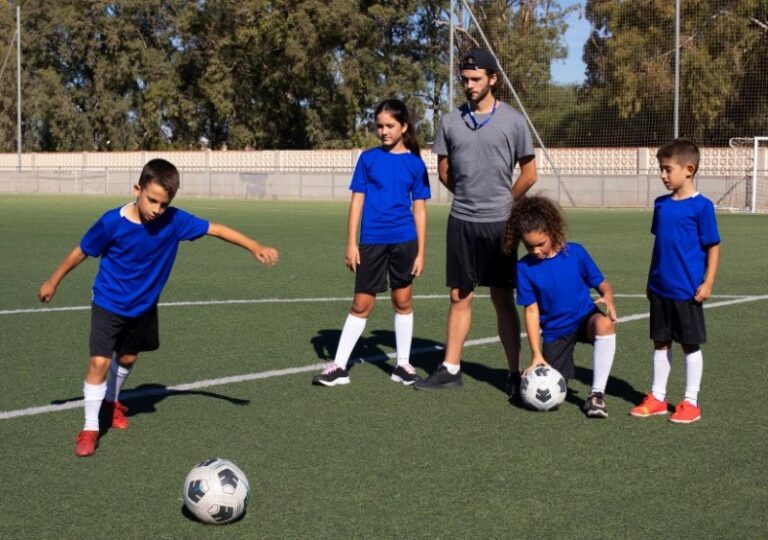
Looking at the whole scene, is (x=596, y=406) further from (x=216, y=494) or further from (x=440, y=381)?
(x=216, y=494)

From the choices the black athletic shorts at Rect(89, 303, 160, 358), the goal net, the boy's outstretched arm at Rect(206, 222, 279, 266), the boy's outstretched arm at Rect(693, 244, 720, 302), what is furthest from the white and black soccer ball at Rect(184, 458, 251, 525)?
the goal net

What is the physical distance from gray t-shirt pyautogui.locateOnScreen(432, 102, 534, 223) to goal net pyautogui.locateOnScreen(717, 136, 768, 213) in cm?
2712

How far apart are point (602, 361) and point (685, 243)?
79 centimetres

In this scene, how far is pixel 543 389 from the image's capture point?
5.96 metres

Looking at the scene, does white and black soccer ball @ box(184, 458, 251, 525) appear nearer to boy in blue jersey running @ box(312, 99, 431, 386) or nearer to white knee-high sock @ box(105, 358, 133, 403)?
white knee-high sock @ box(105, 358, 133, 403)

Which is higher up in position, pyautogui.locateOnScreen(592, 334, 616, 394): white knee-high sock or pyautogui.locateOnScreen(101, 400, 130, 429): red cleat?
pyautogui.locateOnScreen(592, 334, 616, 394): white knee-high sock

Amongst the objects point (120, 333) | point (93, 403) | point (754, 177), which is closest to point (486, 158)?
point (120, 333)

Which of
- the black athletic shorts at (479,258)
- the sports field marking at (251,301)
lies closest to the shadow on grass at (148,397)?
the black athletic shorts at (479,258)

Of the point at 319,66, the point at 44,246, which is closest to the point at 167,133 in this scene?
the point at 319,66

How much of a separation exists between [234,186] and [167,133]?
25749mm

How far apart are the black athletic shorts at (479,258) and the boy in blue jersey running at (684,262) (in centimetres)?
101

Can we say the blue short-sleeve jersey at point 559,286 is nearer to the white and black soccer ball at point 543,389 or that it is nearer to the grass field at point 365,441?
the white and black soccer ball at point 543,389

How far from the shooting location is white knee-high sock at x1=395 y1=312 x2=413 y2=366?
712cm

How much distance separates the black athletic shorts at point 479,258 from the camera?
6.67 metres
